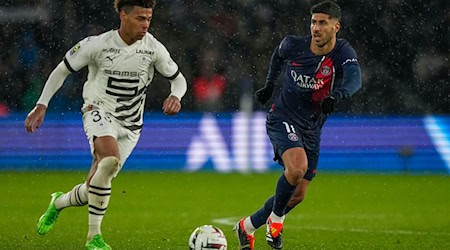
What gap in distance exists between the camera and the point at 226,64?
19.0 meters

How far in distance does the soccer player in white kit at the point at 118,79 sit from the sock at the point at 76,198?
0.50 feet

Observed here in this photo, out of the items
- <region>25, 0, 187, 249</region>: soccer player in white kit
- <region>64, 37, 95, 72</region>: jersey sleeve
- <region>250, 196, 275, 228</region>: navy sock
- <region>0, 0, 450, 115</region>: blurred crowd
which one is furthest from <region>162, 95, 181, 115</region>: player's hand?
<region>0, 0, 450, 115</region>: blurred crowd

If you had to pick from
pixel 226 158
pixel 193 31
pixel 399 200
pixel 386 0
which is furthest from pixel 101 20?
pixel 399 200

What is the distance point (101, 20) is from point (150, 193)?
18.2 feet

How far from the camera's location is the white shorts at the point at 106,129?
25.5 feet

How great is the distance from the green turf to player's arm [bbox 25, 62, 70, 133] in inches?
48.4

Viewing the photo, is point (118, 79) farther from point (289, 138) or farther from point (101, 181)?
point (289, 138)

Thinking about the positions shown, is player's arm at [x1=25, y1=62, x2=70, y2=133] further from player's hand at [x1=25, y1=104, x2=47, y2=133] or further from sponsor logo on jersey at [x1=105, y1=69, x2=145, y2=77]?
sponsor logo on jersey at [x1=105, y1=69, x2=145, y2=77]

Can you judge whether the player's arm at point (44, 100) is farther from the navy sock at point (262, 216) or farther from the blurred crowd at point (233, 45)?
the blurred crowd at point (233, 45)

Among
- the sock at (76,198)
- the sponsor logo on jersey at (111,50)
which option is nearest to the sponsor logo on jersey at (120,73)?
the sponsor logo on jersey at (111,50)

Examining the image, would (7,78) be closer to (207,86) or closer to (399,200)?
(207,86)

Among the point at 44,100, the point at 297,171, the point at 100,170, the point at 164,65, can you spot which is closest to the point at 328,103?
the point at 297,171

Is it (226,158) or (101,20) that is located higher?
(101,20)

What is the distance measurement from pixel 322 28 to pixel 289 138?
921mm
